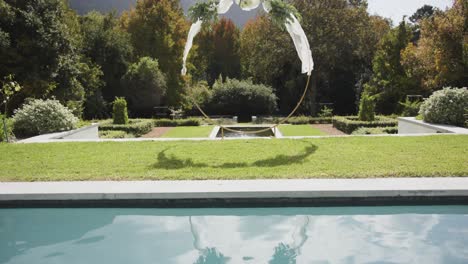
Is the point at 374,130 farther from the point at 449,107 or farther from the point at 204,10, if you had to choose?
the point at 204,10

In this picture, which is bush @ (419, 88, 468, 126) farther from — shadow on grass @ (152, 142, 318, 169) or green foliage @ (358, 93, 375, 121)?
shadow on grass @ (152, 142, 318, 169)

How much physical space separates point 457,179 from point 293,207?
2.94 m

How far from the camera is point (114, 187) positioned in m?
6.82

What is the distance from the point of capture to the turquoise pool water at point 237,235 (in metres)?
5.15

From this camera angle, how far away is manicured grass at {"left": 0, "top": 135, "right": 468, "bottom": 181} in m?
7.67

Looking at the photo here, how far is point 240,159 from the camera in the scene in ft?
30.5

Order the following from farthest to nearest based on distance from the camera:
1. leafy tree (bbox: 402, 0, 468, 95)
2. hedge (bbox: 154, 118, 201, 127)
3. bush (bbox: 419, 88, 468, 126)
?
hedge (bbox: 154, 118, 201, 127) < leafy tree (bbox: 402, 0, 468, 95) < bush (bbox: 419, 88, 468, 126)

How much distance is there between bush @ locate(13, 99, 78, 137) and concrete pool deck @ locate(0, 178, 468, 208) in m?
7.95

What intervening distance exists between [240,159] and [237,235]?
358 centimetres

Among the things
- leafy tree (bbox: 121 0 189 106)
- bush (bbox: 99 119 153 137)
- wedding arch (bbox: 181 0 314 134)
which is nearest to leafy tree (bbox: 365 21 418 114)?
leafy tree (bbox: 121 0 189 106)

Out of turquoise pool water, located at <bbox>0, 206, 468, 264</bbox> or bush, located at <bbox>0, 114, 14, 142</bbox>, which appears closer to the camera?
turquoise pool water, located at <bbox>0, 206, 468, 264</bbox>

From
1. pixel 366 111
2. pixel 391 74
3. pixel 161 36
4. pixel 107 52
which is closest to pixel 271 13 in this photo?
pixel 366 111

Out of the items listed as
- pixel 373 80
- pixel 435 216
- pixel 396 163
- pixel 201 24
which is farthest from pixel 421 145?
pixel 373 80

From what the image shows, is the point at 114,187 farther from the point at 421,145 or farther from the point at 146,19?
the point at 146,19
